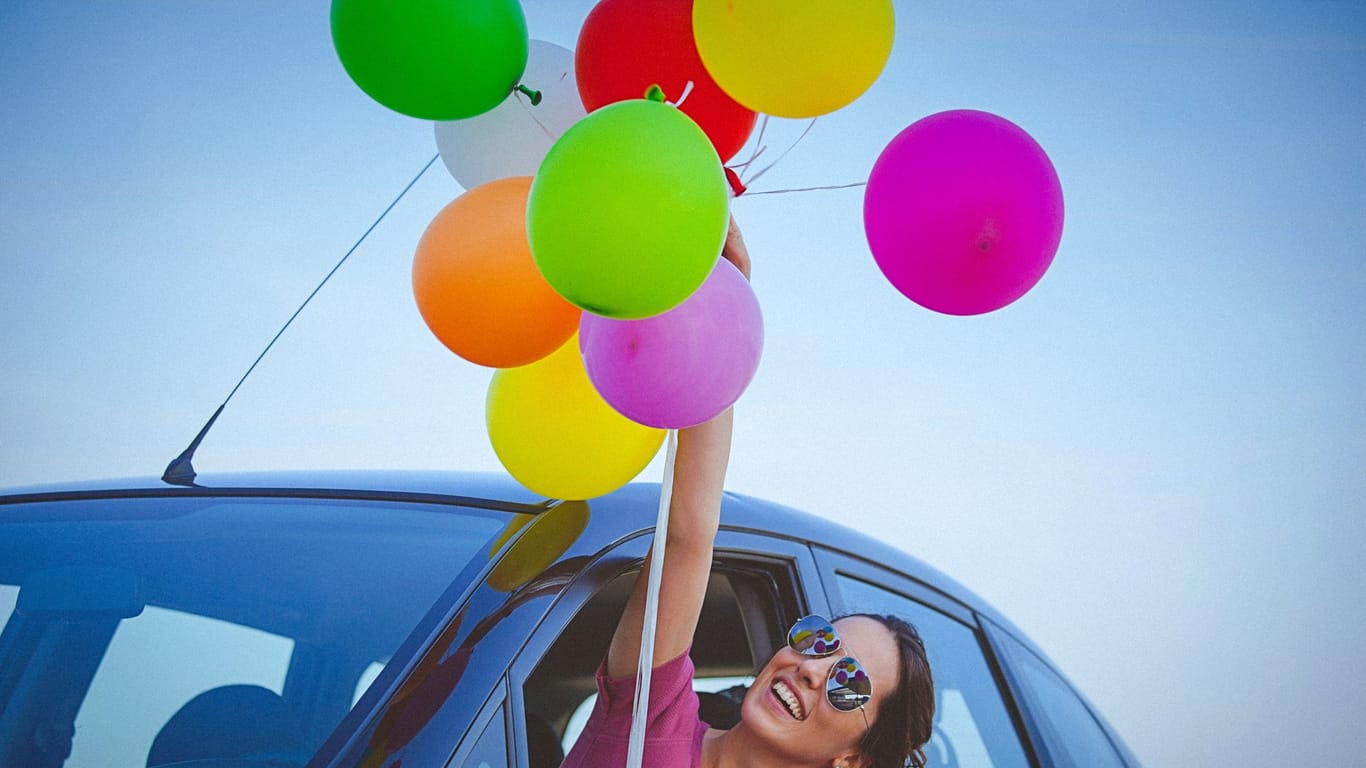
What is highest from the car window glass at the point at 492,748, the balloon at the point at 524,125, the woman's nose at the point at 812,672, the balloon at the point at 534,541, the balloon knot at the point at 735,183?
the balloon at the point at 524,125

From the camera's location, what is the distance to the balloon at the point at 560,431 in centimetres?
157

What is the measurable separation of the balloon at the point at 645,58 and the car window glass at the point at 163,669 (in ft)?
3.23

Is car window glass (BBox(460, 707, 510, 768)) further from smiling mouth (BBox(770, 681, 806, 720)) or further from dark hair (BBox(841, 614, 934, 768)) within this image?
dark hair (BBox(841, 614, 934, 768))

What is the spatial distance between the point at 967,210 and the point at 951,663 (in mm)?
1495

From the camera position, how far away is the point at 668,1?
4.79 feet

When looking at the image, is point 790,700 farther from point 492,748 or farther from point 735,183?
point 735,183

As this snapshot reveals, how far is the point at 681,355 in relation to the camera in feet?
4.05

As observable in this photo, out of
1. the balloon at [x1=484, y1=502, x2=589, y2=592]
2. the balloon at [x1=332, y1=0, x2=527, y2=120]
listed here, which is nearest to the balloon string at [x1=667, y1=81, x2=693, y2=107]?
the balloon at [x1=332, y1=0, x2=527, y2=120]

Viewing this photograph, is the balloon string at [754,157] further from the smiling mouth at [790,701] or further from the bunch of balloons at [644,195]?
the smiling mouth at [790,701]

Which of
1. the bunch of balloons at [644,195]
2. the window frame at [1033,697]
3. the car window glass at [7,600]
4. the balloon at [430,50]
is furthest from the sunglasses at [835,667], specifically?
the car window glass at [7,600]

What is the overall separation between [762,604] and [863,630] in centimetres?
30

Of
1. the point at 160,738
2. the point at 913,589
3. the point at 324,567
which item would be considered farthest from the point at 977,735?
the point at 160,738

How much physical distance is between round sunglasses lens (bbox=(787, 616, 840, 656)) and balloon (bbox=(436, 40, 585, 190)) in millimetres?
901

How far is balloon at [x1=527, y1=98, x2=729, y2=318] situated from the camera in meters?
1.08
